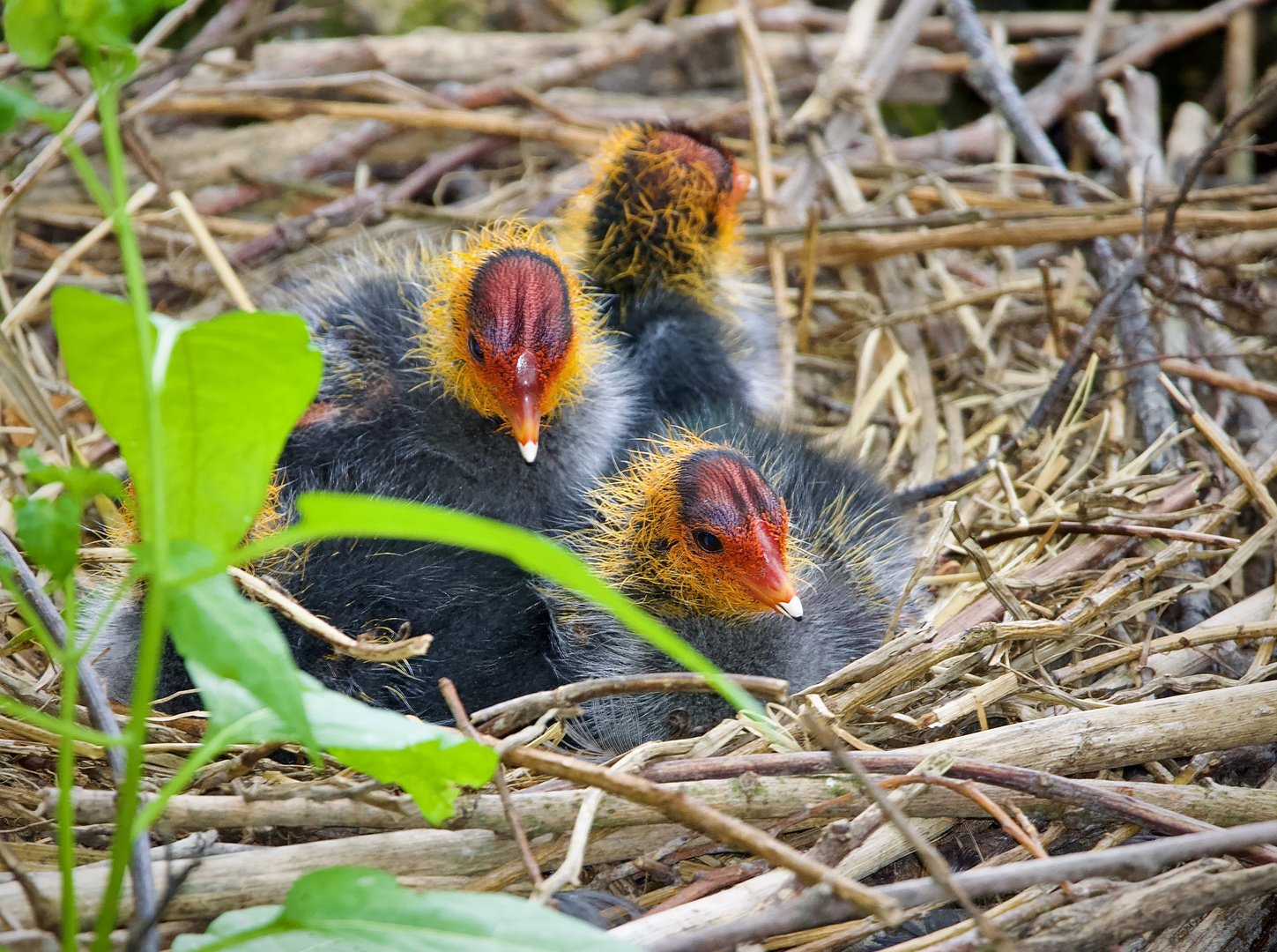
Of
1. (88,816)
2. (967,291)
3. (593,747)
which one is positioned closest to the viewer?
(88,816)

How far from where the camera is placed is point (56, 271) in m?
2.45

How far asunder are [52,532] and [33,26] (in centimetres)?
48

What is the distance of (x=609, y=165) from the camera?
2.43 metres

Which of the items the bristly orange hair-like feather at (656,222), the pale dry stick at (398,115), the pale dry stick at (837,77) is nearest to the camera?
the bristly orange hair-like feather at (656,222)

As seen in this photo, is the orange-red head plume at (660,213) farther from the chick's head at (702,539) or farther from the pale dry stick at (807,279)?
the chick's head at (702,539)

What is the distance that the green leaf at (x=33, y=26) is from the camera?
1.01 metres

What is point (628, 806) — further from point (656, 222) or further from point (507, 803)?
point (656, 222)

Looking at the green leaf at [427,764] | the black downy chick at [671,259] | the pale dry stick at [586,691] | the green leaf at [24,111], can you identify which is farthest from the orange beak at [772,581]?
the green leaf at [24,111]

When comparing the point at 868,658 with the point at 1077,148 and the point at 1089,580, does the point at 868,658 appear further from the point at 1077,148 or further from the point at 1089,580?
the point at 1077,148

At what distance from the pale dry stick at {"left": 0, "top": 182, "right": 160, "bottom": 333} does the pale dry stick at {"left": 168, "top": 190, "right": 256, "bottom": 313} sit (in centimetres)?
7

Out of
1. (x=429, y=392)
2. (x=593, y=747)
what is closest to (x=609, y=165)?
(x=429, y=392)

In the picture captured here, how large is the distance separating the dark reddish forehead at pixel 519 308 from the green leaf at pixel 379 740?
0.86 metres

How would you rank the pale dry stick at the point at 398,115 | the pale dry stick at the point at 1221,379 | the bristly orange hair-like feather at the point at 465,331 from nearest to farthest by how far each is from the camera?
the bristly orange hair-like feather at the point at 465,331 < the pale dry stick at the point at 1221,379 < the pale dry stick at the point at 398,115

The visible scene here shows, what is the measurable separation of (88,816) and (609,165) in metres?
1.70
